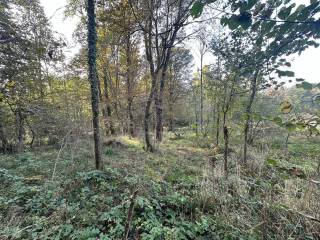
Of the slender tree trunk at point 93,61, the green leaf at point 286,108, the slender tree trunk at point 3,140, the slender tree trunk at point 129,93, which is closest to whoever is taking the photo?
the green leaf at point 286,108

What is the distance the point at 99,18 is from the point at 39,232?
789cm

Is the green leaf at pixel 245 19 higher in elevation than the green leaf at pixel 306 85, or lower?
higher

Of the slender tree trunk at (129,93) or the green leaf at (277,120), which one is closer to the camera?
the green leaf at (277,120)

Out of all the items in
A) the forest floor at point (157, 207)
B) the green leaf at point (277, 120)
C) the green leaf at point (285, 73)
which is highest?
the green leaf at point (285, 73)

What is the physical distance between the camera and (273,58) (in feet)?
3.73

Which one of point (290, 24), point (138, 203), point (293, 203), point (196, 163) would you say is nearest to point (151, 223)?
point (138, 203)

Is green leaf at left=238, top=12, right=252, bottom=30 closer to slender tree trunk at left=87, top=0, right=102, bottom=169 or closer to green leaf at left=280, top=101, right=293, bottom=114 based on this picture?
green leaf at left=280, top=101, right=293, bottom=114

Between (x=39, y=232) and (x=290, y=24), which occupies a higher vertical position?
(x=290, y=24)

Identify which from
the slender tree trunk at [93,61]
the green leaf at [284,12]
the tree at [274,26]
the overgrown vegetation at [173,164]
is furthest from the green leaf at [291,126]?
the slender tree trunk at [93,61]

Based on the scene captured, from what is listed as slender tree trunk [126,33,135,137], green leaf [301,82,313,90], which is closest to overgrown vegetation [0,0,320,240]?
green leaf [301,82,313,90]

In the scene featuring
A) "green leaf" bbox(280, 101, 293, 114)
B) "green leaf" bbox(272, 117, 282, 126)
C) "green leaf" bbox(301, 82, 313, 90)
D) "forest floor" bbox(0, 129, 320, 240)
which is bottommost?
"forest floor" bbox(0, 129, 320, 240)

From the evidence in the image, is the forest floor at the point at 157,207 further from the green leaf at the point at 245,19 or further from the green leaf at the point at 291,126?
the green leaf at the point at 245,19

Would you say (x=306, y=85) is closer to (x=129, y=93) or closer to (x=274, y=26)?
(x=274, y=26)

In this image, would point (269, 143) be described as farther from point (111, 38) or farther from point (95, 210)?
point (111, 38)
